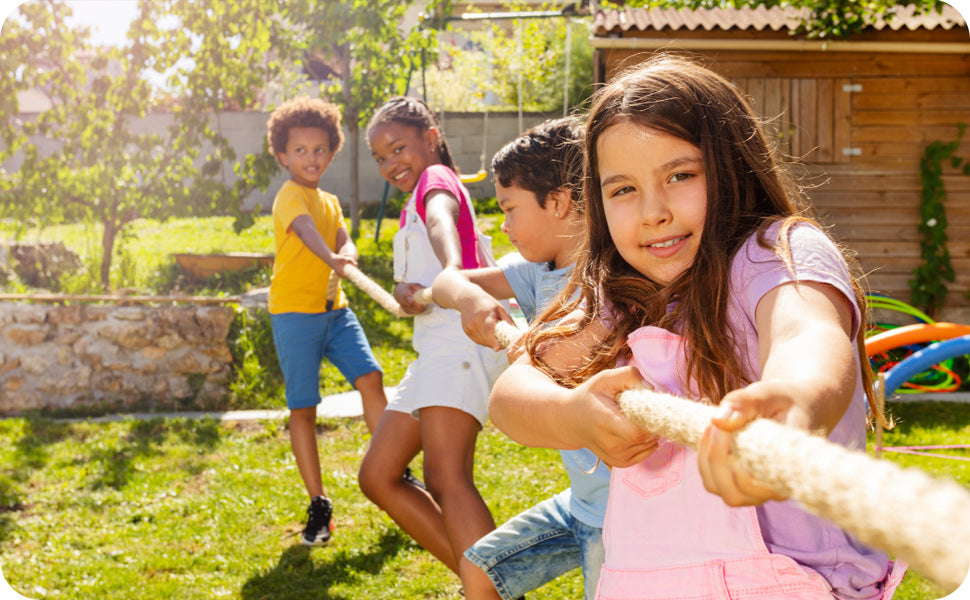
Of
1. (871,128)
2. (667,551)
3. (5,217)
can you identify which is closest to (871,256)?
(871,128)

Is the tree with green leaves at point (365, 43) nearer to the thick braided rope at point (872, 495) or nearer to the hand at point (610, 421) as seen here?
the hand at point (610, 421)

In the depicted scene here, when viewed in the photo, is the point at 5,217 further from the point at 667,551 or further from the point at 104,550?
the point at 667,551

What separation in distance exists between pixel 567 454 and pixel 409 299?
923mm

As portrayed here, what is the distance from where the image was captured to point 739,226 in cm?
134

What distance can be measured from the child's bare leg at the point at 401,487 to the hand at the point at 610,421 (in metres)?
1.65

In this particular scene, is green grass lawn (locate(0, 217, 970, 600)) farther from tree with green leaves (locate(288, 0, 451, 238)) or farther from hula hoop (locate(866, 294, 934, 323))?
tree with green leaves (locate(288, 0, 451, 238))

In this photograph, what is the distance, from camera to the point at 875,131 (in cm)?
721

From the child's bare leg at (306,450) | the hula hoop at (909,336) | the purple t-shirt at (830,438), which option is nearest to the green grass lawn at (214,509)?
the child's bare leg at (306,450)

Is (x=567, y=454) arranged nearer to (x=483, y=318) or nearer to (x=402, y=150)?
(x=483, y=318)

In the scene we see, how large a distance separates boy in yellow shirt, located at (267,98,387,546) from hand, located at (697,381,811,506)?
9.72 ft

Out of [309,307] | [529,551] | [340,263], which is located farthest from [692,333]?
[309,307]

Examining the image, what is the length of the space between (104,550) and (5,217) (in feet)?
14.2

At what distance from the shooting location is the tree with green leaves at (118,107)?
22.6 ft

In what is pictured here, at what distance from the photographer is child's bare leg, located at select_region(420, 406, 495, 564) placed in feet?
8.16
